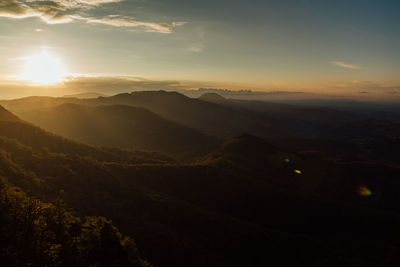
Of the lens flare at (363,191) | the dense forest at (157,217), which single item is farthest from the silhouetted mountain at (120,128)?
the lens flare at (363,191)

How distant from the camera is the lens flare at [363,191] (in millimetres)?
77850

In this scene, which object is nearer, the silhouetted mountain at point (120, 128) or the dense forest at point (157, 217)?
the dense forest at point (157, 217)

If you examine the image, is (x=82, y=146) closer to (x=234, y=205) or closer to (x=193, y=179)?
(x=193, y=179)

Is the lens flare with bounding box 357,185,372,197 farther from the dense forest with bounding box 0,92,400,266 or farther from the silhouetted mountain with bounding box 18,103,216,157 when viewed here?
the silhouetted mountain with bounding box 18,103,216,157

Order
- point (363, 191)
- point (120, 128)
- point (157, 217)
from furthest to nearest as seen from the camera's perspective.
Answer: point (120, 128), point (363, 191), point (157, 217)

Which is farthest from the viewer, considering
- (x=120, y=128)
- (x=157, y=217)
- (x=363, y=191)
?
(x=120, y=128)

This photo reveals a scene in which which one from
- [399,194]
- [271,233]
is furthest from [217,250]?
[399,194]

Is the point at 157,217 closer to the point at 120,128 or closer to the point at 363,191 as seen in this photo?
the point at 363,191

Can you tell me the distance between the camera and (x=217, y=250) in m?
29.8

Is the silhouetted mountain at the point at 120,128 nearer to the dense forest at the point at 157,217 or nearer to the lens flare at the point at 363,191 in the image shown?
the dense forest at the point at 157,217

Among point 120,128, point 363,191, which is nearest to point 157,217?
point 363,191

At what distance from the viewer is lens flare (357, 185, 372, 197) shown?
77850mm

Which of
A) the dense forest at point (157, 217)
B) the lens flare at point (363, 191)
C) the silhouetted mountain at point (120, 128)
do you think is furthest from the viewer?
the silhouetted mountain at point (120, 128)

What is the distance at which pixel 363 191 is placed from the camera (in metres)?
79.4
